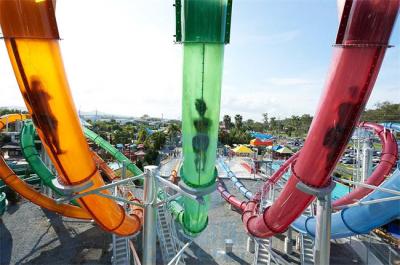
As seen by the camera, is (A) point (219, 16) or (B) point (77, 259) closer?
(A) point (219, 16)

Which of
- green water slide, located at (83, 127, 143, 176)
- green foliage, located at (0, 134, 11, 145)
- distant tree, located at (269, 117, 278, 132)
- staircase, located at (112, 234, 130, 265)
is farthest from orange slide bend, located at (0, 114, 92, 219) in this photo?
distant tree, located at (269, 117, 278, 132)

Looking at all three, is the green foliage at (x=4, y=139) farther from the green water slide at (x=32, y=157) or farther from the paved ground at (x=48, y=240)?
the green water slide at (x=32, y=157)

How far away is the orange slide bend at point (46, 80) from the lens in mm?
3629

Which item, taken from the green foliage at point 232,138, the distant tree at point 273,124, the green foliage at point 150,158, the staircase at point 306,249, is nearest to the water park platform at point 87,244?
the staircase at point 306,249

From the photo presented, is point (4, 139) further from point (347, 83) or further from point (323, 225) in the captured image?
point (347, 83)

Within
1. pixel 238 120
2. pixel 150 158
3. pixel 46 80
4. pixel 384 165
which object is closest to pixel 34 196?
pixel 46 80

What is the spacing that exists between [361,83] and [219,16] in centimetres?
206

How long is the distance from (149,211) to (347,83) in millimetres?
3628

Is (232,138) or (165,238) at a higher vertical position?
(165,238)

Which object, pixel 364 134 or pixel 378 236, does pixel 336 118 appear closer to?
pixel 378 236

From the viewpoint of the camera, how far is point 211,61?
3.98m

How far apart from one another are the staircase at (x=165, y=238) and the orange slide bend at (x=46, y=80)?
6397mm

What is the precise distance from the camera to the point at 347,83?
379cm

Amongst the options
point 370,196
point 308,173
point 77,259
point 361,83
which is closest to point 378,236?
point 370,196
